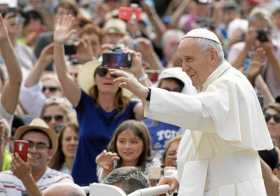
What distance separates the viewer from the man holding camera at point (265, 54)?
1217cm

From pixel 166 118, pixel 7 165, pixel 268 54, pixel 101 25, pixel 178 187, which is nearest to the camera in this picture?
pixel 166 118

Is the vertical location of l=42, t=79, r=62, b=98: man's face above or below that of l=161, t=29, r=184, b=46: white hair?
below

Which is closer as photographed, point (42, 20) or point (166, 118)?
point (166, 118)

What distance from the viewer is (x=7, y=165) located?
10.2 m

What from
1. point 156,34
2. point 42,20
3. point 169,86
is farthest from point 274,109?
point 42,20

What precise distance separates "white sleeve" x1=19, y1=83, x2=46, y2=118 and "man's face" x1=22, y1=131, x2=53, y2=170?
8.04 ft

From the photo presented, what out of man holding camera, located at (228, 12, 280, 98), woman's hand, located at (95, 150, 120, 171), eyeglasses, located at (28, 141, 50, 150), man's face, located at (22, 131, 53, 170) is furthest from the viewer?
man holding camera, located at (228, 12, 280, 98)

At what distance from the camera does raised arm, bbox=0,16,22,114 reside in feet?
31.5

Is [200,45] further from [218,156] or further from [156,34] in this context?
[156,34]

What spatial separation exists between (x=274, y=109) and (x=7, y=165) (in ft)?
7.95

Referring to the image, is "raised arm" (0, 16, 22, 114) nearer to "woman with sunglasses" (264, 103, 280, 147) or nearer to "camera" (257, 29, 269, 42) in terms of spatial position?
"woman with sunglasses" (264, 103, 280, 147)

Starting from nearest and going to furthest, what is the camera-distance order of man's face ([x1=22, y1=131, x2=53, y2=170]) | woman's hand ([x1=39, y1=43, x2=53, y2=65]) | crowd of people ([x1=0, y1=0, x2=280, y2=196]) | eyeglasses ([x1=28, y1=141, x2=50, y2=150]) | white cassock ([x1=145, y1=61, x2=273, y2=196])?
white cassock ([x1=145, y1=61, x2=273, y2=196]) < crowd of people ([x1=0, y1=0, x2=280, y2=196]) < man's face ([x1=22, y1=131, x2=53, y2=170]) < eyeglasses ([x1=28, y1=141, x2=50, y2=150]) < woman's hand ([x1=39, y1=43, x2=53, y2=65])

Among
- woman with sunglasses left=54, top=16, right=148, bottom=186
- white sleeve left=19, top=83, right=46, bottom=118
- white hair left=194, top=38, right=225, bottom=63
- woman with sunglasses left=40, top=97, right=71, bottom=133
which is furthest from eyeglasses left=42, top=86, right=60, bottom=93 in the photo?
white hair left=194, top=38, right=225, bottom=63

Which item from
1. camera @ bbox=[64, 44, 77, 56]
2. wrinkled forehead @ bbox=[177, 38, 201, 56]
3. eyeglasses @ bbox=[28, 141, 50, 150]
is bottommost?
eyeglasses @ bbox=[28, 141, 50, 150]
